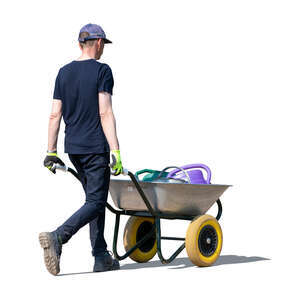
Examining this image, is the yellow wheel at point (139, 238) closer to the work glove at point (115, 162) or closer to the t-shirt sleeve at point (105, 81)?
the work glove at point (115, 162)

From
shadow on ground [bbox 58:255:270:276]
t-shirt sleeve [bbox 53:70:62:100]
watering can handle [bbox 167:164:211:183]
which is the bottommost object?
shadow on ground [bbox 58:255:270:276]

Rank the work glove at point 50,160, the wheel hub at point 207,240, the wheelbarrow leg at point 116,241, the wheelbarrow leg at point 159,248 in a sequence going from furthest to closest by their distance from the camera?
the wheelbarrow leg at point 116,241
the wheel hub at point 207,240
the wheelbarrow leg at point 159,248
the work glove at point 50,160

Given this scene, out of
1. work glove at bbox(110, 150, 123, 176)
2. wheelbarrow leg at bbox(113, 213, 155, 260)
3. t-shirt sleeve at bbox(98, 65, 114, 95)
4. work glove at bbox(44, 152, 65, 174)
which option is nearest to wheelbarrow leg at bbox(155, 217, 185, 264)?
wheelbarrow leg at bbox(113, 213, 155, 260)

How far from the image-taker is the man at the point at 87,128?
8.05 meters

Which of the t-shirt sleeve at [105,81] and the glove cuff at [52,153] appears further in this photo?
the glove cuff at [52,153]

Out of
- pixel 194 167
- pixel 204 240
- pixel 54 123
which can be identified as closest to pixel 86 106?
pixel 54 123

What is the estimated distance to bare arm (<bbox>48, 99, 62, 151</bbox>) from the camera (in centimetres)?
830

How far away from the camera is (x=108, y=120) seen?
8.09m

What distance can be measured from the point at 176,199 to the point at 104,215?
672 mm

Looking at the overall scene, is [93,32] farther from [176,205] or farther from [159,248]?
[159,248]

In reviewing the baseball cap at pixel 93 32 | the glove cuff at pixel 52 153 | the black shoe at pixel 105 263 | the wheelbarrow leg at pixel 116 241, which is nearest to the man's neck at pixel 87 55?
the baseball cap at pixel 93 32

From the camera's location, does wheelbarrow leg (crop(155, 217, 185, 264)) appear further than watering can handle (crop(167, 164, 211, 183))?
No

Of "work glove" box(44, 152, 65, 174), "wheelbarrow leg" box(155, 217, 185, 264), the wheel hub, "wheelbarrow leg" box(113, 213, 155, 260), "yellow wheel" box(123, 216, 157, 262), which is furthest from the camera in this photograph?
"yellow wheel" box(123, 216, 157, 262)

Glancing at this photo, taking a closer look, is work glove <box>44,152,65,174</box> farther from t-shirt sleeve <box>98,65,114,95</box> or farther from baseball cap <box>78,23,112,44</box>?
baseball cap <box>78,23,112,44</box>
